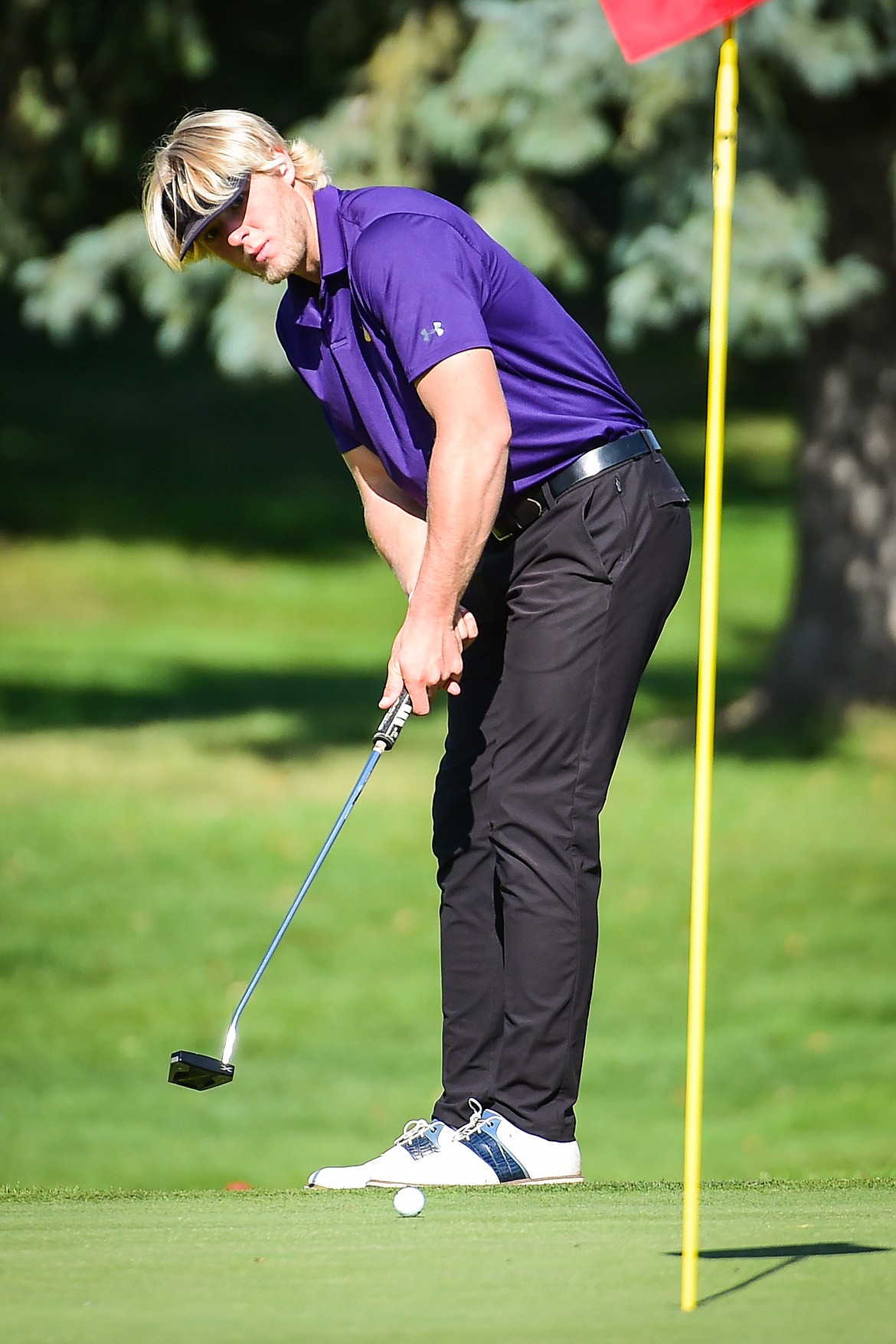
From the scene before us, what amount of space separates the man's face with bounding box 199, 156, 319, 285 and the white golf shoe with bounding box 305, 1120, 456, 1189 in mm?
1656

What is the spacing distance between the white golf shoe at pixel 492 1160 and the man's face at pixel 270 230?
5.43 ft

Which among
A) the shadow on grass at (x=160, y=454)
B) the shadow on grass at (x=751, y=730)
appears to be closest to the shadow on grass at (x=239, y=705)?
the shadow on grass at (x=751, y=730)

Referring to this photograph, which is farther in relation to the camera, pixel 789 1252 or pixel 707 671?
pixel 789 1252

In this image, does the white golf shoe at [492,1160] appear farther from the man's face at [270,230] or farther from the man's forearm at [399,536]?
the man's face at [270,230]

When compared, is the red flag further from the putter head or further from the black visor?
the putter head

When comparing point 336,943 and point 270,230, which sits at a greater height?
point 270,230

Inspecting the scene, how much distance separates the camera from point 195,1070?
3539 mm

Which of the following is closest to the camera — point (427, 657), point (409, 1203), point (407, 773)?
point (409, 1203)

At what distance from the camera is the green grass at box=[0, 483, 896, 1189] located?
664cm

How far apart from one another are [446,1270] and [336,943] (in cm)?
598

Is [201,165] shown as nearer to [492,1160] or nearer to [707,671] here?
[707,671]

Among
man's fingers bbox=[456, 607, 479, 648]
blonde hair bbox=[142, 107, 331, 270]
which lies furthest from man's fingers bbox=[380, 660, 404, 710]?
blonde hair bbox=[142, 107, 331, 270]

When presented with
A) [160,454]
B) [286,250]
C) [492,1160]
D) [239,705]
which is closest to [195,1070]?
[492,1160]

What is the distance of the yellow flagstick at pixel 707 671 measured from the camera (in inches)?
96.9
